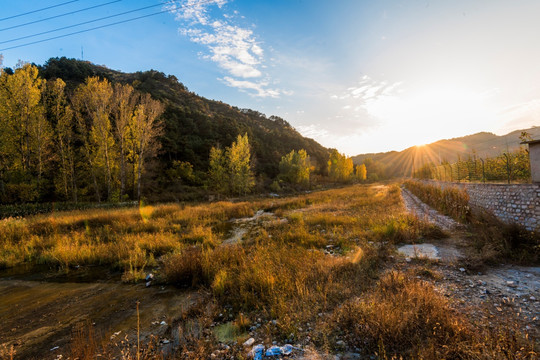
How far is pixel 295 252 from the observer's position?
738 centimetres

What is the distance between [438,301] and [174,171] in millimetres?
34179

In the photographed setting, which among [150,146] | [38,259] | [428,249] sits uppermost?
[150,146]

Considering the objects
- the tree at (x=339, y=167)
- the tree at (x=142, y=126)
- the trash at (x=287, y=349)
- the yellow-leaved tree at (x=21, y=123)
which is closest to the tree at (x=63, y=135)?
the yellow-leaved tree at (x=21, y=123)

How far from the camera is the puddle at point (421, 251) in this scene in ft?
21.9

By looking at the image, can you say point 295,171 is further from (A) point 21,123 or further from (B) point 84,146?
(A) point 21,123

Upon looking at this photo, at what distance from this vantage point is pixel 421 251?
23.9 feet

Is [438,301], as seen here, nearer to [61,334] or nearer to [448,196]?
[61,334]

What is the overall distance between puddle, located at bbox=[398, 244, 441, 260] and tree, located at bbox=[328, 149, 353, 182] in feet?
178

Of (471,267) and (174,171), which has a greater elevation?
(174,171)

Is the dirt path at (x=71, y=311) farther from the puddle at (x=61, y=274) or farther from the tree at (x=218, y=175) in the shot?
the tree at (x=218, y=175)

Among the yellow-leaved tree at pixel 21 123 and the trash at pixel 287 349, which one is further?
the yellow-leaved tree at pixel 21 123

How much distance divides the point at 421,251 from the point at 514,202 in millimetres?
4601

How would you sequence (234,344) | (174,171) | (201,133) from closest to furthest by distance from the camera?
1. (234,344)
2. (174,171)
3. (201,133)

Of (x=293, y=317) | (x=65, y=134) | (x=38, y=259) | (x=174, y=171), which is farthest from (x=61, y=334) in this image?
(x=174, y=171)
